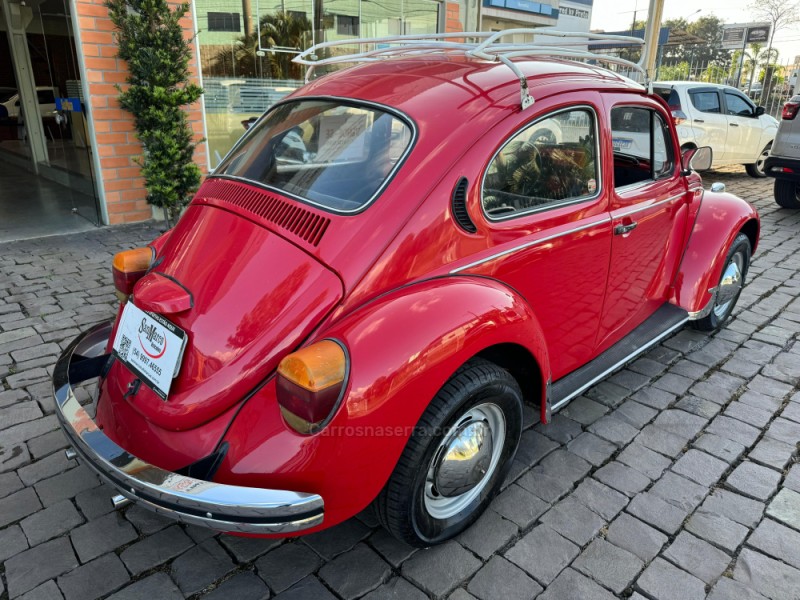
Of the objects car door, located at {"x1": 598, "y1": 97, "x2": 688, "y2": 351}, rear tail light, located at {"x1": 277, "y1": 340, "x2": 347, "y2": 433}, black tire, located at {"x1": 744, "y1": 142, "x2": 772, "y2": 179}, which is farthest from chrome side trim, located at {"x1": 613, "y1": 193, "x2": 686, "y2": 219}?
black tire, located at {"x1": 744, "y1": 142, "x2": 772, "y2": 179}

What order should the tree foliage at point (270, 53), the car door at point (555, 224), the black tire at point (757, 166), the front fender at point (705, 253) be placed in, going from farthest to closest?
the black tire at point (757, 166)
the tree foliage at point (270, 53)
the front fender at point (705, 253)
the car door at point (555, 224)

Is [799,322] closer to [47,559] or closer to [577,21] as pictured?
[47,559]

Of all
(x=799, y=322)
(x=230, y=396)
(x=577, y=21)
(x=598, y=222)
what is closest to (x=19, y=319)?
(x=230, y=396)

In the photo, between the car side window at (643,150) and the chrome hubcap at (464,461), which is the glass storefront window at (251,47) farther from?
the chrome hubcap at (464,461)

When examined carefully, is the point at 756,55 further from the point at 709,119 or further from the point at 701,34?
the point at 709,119

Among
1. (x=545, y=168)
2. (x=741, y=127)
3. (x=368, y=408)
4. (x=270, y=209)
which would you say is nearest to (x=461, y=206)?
(x=545, y=168)

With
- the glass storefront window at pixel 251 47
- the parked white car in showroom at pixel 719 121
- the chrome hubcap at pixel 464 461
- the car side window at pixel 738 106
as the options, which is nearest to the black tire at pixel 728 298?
the chrome hubcap at pixel 464 461

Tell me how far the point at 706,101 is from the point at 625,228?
8868mm

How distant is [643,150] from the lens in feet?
11.8

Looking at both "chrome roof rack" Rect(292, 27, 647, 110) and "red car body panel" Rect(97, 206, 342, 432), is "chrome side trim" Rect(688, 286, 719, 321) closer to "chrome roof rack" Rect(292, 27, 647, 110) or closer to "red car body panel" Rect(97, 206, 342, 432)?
Result: "chrome roof rack" Rect(292, 27, 647, 110)

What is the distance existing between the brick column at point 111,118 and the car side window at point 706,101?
821 cm

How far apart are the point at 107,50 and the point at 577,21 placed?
18687mm

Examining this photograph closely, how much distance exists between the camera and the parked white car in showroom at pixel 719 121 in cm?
994

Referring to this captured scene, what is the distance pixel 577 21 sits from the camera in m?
20.8
